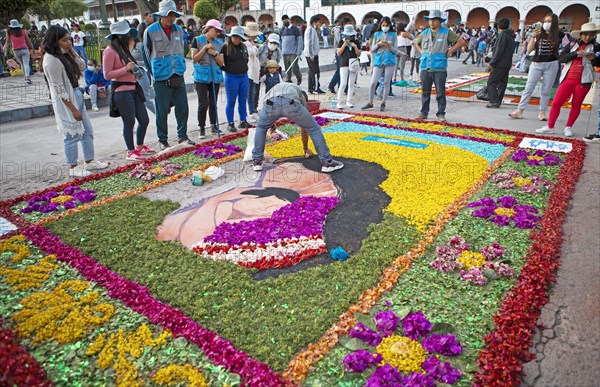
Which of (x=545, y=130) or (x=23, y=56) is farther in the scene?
(x=23, y=56)

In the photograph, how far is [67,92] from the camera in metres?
4.89

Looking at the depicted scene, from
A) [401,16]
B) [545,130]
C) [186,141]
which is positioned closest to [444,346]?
[186,141]

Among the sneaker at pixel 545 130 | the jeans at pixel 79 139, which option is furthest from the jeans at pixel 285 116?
the sneaker at pixel 545 130

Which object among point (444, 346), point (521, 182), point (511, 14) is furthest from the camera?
point (511, 14)

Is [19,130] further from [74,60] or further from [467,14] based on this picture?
[467,14]

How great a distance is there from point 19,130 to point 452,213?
27.0ft

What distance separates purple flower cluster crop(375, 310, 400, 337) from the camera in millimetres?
2565

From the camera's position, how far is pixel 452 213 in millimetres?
4184

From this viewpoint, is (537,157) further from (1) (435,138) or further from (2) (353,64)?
(2) (353,64)

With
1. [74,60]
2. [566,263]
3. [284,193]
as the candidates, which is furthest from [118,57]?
[566,263]

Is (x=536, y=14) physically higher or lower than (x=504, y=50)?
higher

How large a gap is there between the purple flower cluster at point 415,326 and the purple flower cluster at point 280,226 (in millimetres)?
1372

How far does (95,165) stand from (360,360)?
4758mm

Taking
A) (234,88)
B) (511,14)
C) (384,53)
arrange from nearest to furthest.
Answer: (234,88) < (384,53) < (511,14)
